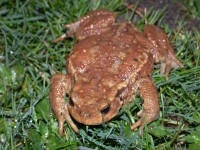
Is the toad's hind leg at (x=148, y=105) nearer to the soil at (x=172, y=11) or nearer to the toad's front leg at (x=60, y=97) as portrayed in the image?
the toad's front leg at (x=60, y=97)

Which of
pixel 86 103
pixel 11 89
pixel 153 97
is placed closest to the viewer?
pixel 86 103

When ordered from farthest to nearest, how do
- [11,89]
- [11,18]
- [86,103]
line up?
[11,18] < [11,89] < [86,103]

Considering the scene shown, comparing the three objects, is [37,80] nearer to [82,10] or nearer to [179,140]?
[82,10]

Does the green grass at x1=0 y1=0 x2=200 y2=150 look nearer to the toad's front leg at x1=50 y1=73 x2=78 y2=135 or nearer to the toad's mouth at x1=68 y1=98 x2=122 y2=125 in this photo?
the toad's front leg at x1=50 y1=73 x2=78 y2=135

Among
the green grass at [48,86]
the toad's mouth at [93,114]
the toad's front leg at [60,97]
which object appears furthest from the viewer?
the toad's front leg at [60,97]

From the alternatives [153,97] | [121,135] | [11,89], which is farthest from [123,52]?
[11,89]

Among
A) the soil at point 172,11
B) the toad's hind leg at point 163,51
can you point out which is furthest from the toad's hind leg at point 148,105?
the soil at point 172,11

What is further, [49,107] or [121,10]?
[121,10]
